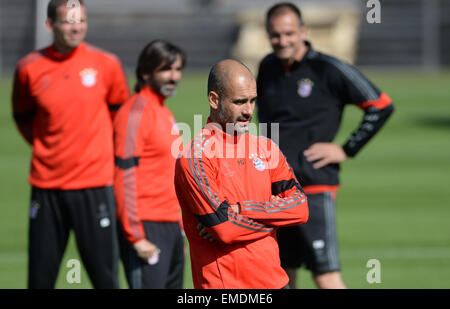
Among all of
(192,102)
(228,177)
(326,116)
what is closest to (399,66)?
(192,102)

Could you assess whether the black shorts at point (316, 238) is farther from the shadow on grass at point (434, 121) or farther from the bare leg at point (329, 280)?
the shadow on grass at point (434, 121)

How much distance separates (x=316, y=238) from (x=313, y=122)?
851 mm

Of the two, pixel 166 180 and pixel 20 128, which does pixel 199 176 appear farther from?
pixel 20 128

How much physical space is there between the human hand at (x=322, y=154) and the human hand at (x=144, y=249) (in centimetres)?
135

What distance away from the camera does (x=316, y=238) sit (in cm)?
602

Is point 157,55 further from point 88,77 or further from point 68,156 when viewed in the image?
point 68,156

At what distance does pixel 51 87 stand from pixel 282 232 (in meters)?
2.00

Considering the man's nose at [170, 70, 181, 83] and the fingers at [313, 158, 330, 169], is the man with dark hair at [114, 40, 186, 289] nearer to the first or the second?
the man's nose at [170, 70, 181, 83]

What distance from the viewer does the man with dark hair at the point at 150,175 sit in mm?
5477

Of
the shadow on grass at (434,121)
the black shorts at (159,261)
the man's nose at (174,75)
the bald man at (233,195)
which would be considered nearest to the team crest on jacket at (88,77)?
the man's nose at (174,75)

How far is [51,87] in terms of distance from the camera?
596cm
